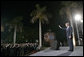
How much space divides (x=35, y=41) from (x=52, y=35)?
0.12m

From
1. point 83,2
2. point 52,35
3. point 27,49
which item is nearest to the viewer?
point 27,49

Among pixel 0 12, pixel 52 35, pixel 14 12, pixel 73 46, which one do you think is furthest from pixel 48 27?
pixel 0 12

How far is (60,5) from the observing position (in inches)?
34.9

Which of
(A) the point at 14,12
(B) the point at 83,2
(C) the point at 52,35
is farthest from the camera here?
(B) the point at 83,2

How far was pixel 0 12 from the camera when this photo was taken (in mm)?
1043

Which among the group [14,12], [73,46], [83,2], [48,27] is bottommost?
[73,46]

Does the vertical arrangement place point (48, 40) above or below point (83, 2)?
below

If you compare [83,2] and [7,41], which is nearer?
[7,41]

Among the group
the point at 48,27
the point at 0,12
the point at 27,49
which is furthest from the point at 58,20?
the point at 0,12

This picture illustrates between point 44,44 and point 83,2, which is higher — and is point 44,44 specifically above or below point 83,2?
below

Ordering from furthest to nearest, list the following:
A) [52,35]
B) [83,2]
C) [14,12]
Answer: [83,2], [14,12], [52,35]

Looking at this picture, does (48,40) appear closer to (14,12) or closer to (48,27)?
(48,27)

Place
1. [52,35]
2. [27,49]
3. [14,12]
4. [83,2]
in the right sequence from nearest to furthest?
[27,49] < [52,35] < [14,12] < [83,2]

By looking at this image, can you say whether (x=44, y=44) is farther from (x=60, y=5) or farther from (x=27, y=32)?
(x=60, y=5)
